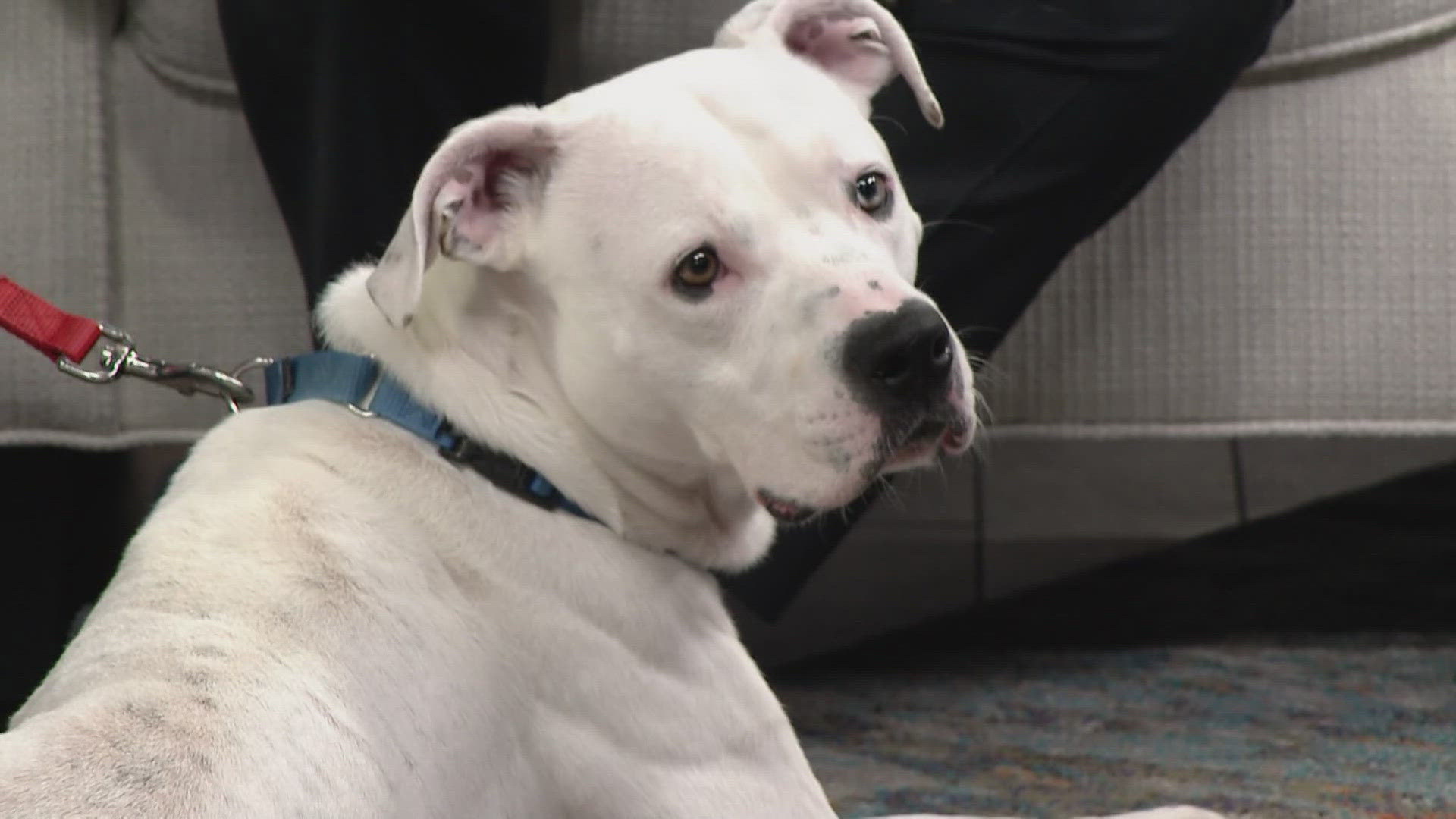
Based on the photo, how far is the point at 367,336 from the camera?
1.41 meters

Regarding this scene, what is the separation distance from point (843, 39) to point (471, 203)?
0.50m

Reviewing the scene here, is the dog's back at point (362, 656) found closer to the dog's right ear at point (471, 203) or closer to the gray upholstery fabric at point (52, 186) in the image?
the dog's right ear at point (471, 203)

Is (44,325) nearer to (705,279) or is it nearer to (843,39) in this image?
(705,279)

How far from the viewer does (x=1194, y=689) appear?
86.2 inches

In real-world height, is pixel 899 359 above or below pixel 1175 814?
above

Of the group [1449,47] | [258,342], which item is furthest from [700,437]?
[1449,47]

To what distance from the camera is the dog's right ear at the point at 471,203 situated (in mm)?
1276

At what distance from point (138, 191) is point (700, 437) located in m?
1.25

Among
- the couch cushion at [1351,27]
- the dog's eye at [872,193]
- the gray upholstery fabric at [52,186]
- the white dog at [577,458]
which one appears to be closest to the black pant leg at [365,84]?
the gray upholstery fabric at [52,186]

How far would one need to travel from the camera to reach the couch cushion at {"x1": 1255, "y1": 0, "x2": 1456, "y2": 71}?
2.10 metres

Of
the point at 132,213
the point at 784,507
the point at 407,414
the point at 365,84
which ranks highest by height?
the point at 784,507

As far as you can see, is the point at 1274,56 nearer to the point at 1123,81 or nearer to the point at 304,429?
the point at 1123,81

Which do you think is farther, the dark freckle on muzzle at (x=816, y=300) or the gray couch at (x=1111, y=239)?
the gray couch at (x=1111, y=239)

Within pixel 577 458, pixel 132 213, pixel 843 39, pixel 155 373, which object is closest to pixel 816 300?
pixel 577 458
